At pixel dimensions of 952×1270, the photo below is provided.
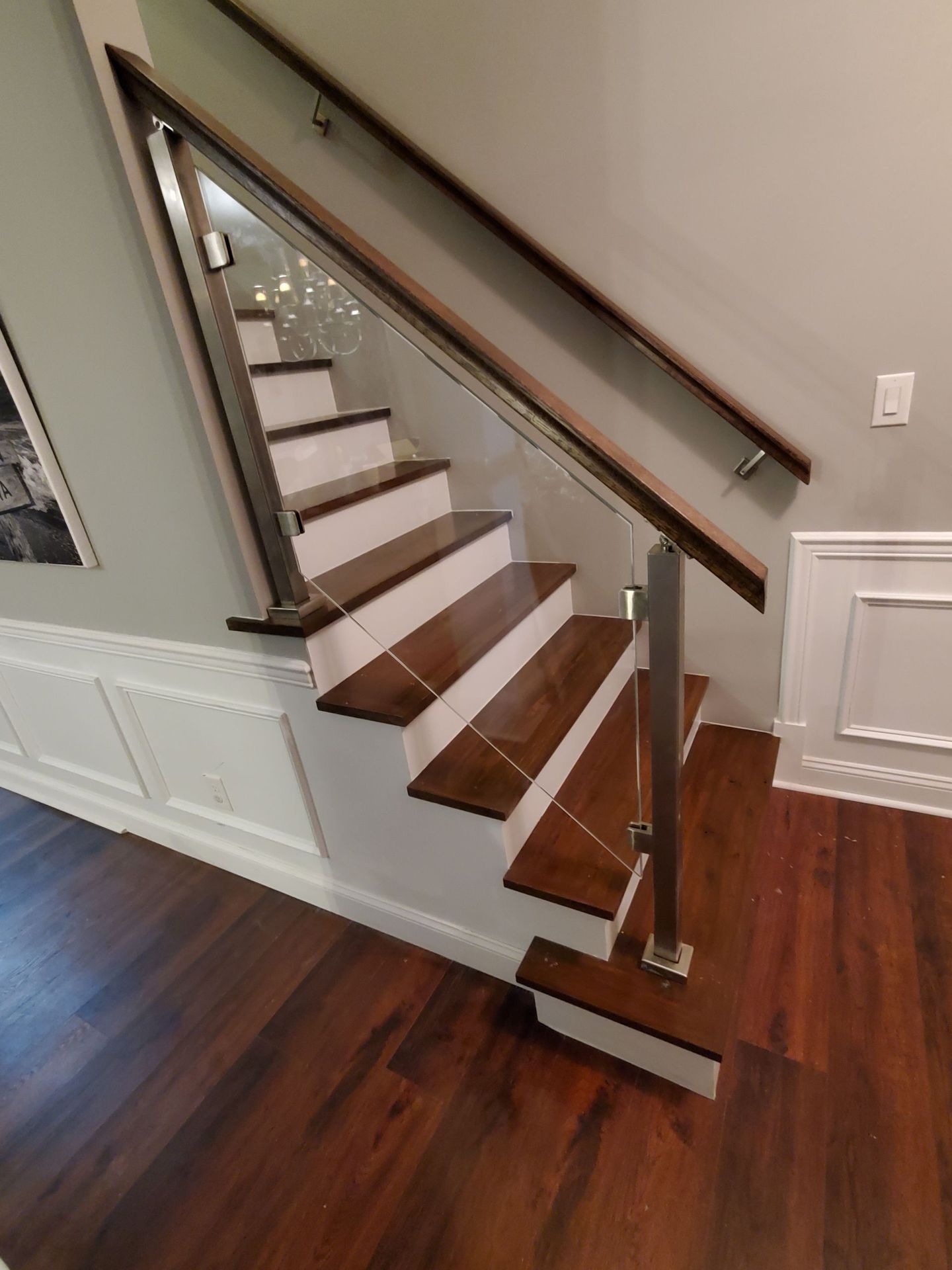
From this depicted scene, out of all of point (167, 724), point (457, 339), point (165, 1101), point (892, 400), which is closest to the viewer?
point (457, 339)

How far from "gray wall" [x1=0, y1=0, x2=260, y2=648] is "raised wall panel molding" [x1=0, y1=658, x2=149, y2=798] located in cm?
41

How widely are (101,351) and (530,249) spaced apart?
3.29 feet

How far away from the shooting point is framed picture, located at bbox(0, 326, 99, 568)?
1.38 m

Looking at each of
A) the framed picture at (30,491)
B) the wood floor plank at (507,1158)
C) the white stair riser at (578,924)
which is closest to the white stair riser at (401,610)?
the white stair riser at (578,924)

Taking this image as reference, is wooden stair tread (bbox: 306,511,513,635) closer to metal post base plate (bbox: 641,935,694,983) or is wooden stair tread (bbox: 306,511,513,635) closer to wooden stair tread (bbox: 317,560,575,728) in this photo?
wooden stair tread (bbox: 317,560,575,728)

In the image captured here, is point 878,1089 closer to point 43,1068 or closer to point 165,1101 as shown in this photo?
point 165,1101

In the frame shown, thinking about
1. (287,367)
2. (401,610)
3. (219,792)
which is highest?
(287,367)

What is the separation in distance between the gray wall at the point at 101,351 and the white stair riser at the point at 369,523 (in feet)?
0.61

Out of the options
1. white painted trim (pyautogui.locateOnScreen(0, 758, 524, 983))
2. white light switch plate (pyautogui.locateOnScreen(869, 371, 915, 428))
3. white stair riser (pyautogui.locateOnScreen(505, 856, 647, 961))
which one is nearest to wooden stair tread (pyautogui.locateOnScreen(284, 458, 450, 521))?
white stair riser (pyautogui.locateOnScreen(505, 856, 647, 961))

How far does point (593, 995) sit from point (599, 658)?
2.15 feet

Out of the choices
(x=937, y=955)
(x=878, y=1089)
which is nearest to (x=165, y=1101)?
(x=878, y=1089)

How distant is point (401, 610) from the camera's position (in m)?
1.22

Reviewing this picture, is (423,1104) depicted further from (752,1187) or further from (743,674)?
(743,674)

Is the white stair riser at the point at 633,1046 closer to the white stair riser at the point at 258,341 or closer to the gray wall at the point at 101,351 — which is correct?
the gray wall at the point at 101,351
